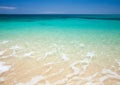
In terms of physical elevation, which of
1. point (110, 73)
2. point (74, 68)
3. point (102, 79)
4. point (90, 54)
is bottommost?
point (90, 54)

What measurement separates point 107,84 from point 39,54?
345 centimetres

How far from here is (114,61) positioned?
5.27m

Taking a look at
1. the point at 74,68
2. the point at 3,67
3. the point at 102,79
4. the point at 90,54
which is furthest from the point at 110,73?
the point at 3,67

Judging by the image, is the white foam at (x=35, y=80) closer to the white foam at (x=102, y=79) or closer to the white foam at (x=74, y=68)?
the white foam at (x=74, y=68)

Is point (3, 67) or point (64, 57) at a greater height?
point (3, 67)

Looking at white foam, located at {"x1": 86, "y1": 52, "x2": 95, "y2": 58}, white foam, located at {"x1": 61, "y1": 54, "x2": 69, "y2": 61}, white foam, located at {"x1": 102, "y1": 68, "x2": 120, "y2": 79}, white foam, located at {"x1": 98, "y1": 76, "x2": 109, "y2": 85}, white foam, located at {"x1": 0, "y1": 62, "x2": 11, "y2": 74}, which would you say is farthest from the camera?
white foam, located at {"x1": 86, "y1": 52, "x2": 95, "y2": 58}

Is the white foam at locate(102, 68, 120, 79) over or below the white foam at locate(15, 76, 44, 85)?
below

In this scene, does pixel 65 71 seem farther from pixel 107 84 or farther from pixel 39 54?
pixel 39 54

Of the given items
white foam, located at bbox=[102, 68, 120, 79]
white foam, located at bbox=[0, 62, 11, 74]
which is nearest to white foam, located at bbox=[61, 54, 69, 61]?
white foam, located at bbox=[102, 68, 120, 79]

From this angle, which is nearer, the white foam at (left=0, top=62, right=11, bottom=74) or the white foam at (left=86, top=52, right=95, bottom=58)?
the white foam at (left=0, top=62, right=11, bottom=74)

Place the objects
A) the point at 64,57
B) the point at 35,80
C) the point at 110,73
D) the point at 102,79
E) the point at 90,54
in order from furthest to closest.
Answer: the point at 90,54, the point at 64,57, the point at 110,73, the point at 102,79, the point at 35,80

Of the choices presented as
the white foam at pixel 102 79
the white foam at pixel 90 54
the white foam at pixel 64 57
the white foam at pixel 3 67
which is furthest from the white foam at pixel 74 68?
the white foam at pixel 3 67

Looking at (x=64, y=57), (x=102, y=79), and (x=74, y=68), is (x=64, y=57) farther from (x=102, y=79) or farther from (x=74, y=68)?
(x=102, y=79)

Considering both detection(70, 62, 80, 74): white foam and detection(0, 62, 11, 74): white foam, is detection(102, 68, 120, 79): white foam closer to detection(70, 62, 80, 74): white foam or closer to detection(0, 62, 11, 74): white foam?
detection(70, 62, 80, 74): white foam
